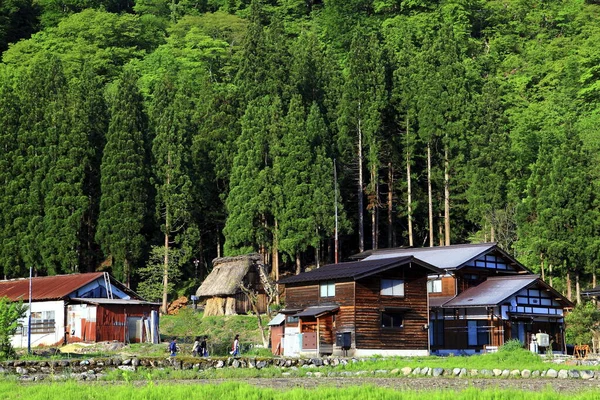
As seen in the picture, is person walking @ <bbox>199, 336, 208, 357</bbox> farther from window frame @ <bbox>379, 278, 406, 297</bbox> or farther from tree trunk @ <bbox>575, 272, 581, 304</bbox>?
tree trunk @ <bbox>575, 272, 581, 304</bbox>

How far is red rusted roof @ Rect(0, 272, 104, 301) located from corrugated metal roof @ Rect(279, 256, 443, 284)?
9.27 metres

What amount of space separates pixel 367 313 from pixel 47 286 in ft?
50.7

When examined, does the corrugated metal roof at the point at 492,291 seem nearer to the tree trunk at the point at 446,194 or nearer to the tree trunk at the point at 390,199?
the tree trunk at the point at 446,194

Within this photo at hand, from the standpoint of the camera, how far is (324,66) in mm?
55094

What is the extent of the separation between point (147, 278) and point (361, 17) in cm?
3826

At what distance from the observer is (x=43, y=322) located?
3947 cm

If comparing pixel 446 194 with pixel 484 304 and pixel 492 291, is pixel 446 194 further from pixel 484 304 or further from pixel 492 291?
pixel 484 304

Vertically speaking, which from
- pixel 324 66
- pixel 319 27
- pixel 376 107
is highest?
pixel 319 27

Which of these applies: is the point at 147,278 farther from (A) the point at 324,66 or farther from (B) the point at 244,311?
(A) the point at 324,66

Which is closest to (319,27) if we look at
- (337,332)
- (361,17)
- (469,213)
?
(361,17)

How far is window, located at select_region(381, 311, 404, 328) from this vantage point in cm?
3524

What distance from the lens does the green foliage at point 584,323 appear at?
36.6 m

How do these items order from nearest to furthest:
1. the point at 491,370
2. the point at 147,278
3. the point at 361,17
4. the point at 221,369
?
the point at 491,370 → the point at 221,369 → the point at 147,278 → the point at 361,17

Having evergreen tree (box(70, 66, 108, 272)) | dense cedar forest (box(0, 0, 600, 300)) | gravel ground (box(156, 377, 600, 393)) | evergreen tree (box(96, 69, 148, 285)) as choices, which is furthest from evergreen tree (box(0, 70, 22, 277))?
gravel ground (box(156, 377, 600, 393))
